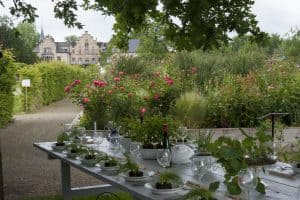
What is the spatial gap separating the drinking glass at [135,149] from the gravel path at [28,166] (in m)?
2.45

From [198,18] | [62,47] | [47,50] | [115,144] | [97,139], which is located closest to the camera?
[198,18]

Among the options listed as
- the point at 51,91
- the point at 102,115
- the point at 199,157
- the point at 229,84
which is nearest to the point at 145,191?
the point at 199,157

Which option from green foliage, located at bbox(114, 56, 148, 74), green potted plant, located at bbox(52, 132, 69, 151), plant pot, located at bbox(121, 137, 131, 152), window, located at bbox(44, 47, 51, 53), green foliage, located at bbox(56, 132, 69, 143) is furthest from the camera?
window, located at bbox(44, 47, 51, 53)

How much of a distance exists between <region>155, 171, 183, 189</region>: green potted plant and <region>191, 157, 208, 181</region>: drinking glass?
32cm

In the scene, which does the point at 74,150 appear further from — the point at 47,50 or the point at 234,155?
the point at 47,50

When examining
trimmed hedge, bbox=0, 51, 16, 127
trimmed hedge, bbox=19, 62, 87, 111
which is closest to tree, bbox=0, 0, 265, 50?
trimmed hedge, bbox=0, 51, 16, 127

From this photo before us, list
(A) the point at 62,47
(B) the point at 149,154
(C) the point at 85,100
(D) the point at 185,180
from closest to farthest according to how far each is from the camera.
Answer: (D) the point at 185,180 → (B) the point at 149,154 → (C) the point at 85,100 → (A) the point at 62,47

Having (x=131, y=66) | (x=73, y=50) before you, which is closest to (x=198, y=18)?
(x=131, y=66)

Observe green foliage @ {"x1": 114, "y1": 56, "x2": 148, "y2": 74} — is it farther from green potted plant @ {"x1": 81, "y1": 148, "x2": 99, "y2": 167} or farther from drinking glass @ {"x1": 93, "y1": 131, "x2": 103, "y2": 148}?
green potted plant @ {"x1": 81, "y1": 148, "x2": 99, "y2": 167}

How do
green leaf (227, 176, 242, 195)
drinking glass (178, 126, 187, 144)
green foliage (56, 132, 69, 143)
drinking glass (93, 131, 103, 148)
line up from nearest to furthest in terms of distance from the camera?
green leaf (227, 176, 242, 195) → drinking glass (178, 126, 187, 144) → green foliage (56, 132, 69, 143) → drinking glass (93, 131, 103, 148)

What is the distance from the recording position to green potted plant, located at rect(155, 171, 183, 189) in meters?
2.62

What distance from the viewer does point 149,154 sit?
375 centimetres

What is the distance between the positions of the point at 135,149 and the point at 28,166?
4.31 m

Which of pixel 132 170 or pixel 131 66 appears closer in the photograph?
pixel 132 170
